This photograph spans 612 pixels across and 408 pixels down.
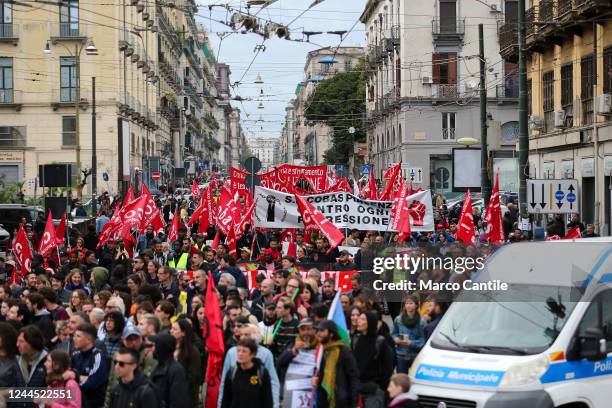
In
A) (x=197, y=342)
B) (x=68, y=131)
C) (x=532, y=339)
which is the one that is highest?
(x=68, y=131)

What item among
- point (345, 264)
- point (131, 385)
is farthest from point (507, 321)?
point (345, 264)

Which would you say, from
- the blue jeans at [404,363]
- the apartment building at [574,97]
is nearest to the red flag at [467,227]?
the apartment building at [574,97]

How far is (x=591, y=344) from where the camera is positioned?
9.32 m

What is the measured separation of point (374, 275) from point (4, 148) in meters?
43.5

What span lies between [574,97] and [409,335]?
2113 centimetres

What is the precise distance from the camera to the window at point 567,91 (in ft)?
105

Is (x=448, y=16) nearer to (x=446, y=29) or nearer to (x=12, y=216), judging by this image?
(x=446, y=29)

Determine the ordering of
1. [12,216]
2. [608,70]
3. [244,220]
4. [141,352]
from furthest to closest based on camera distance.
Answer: [12,216], [608,70], [244,220], [141,352]

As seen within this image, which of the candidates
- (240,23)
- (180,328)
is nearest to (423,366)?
(180,328)

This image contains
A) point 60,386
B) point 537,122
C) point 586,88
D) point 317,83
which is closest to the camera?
point 60,386

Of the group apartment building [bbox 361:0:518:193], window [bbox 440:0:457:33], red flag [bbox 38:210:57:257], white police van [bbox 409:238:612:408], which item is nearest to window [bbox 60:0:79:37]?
apartment building [bbox 361:0:518:193]

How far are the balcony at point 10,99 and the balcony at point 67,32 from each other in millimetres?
3317

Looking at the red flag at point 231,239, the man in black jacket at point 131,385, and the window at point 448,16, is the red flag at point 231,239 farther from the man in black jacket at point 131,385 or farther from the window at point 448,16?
the window at point 448,16

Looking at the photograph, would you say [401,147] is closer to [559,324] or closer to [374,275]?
[374,275]
